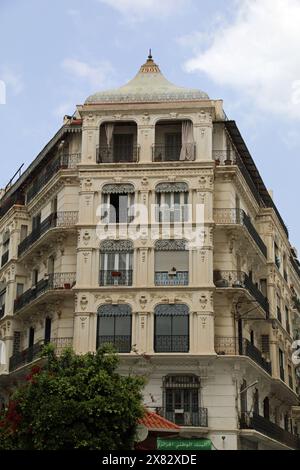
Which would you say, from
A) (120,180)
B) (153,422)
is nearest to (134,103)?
(120,180)

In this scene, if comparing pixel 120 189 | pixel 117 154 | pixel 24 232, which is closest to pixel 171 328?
pixel 120 189

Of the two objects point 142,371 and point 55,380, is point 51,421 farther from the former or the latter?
point 142,371

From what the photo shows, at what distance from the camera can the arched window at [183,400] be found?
1599 inches

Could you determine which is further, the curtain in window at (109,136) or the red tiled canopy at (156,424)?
the curtain in window at (109,136)

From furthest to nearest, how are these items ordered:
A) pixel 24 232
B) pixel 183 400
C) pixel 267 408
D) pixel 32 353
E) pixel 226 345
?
pixel 24 232, pixel 267 408, pixel 32 353, pixel 226 345, pixel 183 400

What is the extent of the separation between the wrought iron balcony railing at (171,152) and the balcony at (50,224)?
5.24 metres

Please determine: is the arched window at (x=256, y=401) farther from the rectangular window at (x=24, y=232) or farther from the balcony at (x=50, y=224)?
the rectangular window at (x=24, y=232)

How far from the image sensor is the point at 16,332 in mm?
49031

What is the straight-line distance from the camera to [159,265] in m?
43.3

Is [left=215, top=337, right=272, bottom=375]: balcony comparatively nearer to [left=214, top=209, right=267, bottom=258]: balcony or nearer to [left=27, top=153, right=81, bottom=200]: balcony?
[left=214, top=209, right=267, bottom=258]: balcony

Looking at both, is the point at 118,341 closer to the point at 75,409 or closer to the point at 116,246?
the point at 116,246

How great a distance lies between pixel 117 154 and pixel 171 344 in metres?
10.9

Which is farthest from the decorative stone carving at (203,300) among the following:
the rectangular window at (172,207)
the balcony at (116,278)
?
the rectangular window at (172,207)

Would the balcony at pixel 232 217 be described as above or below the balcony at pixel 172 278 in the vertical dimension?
above
